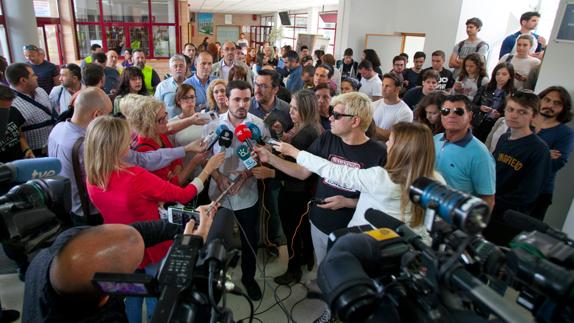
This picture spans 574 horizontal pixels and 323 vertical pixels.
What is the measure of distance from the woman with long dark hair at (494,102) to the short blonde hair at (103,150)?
3589 mm

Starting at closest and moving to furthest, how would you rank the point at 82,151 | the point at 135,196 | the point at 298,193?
the point at 135,196
the point at 82,151
the point at 298,193

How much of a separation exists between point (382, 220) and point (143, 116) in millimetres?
1751

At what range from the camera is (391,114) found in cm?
355

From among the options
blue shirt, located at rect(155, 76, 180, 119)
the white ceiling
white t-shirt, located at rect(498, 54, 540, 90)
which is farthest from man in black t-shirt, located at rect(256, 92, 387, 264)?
the white ceiling

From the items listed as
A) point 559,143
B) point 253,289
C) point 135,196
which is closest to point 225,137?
point 135,196

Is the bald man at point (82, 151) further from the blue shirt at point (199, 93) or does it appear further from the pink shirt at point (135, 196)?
the blue shirt at point (199, 93)

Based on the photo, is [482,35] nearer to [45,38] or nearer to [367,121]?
[367,121]

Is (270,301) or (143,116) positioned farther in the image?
(270,301)

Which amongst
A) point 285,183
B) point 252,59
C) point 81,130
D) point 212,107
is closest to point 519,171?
point 285,183

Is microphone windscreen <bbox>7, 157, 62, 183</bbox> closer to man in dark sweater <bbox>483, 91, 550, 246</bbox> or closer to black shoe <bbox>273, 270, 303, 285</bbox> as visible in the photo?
black shoe <bbox>273, 270, 303, 285</bbox>

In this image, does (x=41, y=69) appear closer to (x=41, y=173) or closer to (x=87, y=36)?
(x=41, y=173)

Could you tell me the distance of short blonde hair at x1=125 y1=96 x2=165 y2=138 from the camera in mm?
2242

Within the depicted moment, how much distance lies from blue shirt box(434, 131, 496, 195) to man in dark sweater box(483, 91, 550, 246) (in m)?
0.51

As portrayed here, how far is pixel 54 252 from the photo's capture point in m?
1.15
